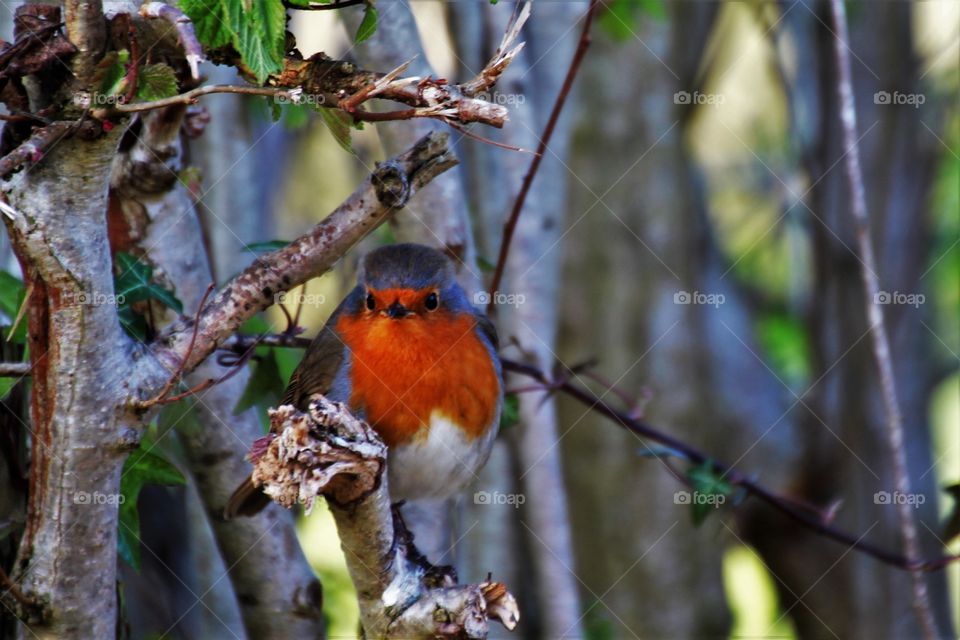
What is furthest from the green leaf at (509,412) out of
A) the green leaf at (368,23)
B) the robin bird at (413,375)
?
the green leaf at (368,23)

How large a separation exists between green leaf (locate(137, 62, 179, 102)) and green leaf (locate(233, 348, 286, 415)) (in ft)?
4.52

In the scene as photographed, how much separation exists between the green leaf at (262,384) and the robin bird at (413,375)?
16 centimetres

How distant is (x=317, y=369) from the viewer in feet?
11.9

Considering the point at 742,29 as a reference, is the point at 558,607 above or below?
below

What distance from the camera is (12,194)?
217 centimetres

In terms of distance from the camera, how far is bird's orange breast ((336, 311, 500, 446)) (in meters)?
3.50

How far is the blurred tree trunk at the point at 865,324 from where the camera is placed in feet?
21.3

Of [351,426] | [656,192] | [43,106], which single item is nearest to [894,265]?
[656,192]

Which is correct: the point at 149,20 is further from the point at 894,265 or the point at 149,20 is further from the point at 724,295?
the point at 724,295

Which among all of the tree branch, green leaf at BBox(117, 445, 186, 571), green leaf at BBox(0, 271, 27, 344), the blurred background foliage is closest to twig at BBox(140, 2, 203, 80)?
the tree branch

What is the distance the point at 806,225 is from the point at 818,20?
1334 mm

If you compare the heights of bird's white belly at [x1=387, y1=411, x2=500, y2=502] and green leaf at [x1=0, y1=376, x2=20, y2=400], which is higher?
green leaf at [x1=0, y1=376, x2=20, y2=400]

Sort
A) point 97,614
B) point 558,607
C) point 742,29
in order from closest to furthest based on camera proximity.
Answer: point 97,614 < point 558,607 < point 742,29

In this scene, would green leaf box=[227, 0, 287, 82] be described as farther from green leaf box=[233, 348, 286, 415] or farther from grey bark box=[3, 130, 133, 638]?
green leaf box=[233, 348, 286, 415]
